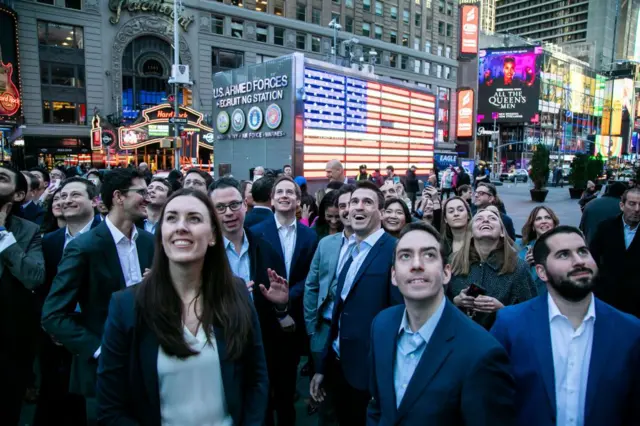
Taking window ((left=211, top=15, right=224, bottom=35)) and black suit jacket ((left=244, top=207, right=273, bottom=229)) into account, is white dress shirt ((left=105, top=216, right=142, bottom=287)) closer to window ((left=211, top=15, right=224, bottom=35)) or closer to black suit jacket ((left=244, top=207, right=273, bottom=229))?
black suit jacket ((left=244, top=207, right=273, bottom=229))

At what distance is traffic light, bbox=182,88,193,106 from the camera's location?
36.4 metres

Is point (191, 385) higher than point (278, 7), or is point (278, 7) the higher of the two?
point (278, 7)

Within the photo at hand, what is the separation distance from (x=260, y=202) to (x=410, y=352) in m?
3.35

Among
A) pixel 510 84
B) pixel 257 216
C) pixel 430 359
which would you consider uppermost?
pixel 510 84

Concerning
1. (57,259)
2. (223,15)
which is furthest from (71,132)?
(57,259)

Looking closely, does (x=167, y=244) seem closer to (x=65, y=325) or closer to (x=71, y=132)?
(x=65, y=325)

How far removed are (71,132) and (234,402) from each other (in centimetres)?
3777

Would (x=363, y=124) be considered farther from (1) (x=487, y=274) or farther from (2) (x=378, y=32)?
(2) (x=378, y=32)

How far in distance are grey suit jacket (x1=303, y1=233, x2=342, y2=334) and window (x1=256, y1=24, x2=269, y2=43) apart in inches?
1639

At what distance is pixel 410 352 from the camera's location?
7.14ft

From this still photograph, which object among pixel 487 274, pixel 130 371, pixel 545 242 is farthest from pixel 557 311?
pixel 130 371

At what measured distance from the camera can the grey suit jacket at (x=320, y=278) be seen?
371 centimetres

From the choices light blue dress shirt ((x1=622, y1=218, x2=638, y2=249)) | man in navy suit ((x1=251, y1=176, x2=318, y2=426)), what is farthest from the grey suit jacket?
light blue dress shirt ((x1=622, y1=218, x2=638, y2=249))

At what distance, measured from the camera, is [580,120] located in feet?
290
